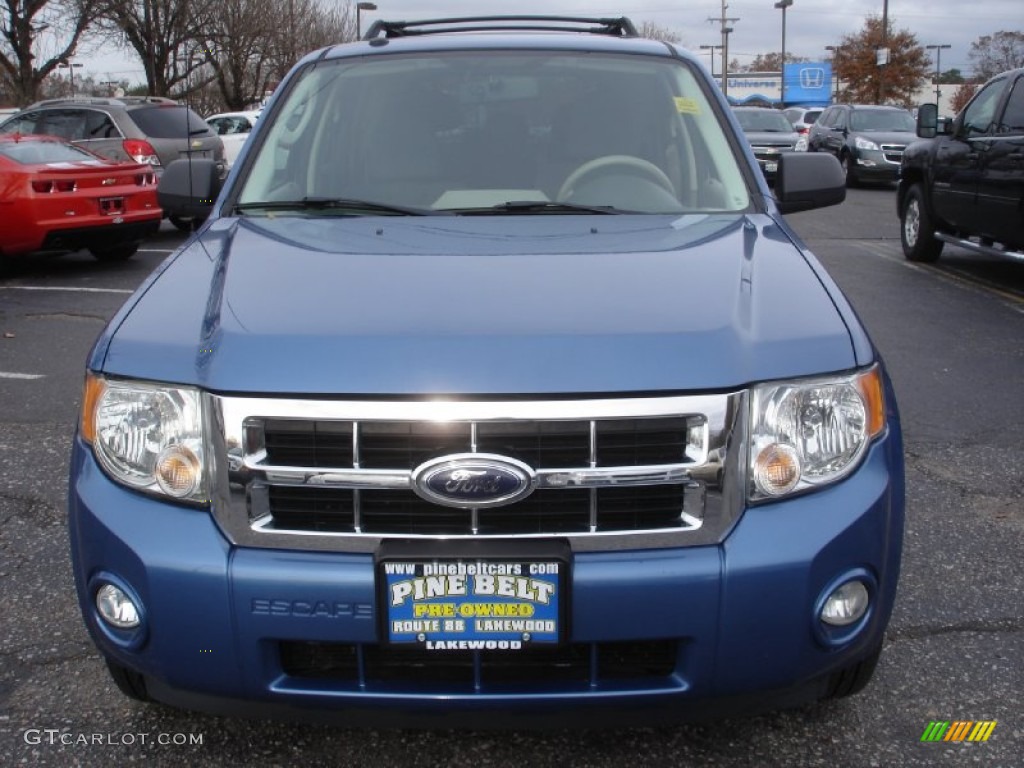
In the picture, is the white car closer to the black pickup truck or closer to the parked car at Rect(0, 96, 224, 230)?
the parked car at Rect(0, 96, 224, 230)

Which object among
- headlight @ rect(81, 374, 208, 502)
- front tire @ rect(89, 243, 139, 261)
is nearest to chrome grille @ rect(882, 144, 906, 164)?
front tire @ rect(89, 243, 139, 261)

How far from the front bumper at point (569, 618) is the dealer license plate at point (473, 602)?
1.5 inches

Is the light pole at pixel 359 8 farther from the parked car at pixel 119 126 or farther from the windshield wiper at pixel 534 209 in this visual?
the windshield wiper at pixel 534 209

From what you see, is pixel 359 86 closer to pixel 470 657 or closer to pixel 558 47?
pixel 558 47

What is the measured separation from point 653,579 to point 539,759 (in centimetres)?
72

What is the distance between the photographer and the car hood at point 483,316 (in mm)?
2010

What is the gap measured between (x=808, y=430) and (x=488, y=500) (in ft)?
2.19

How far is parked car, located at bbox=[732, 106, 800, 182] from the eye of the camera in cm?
2156

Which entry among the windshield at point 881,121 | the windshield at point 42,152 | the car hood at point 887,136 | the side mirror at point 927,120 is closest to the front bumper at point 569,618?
the side mirror at point 927,120

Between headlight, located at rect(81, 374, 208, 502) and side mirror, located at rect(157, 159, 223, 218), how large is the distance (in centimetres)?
156

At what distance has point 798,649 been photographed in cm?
206

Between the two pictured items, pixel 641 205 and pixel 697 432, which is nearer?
pixel 697 432

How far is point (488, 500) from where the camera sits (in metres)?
2.01

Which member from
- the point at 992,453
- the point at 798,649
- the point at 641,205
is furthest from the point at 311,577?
the point at 992,453
